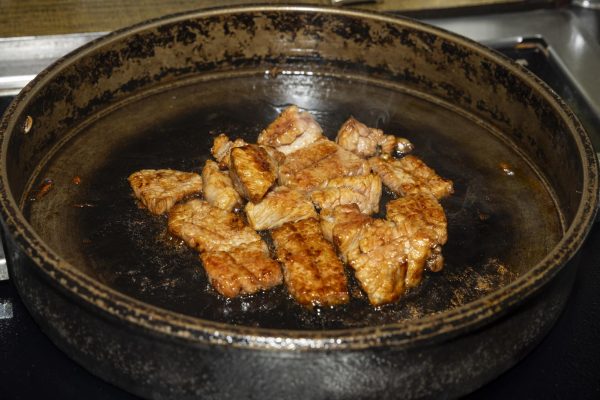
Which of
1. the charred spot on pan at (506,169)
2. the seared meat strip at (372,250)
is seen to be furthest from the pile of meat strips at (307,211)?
the charred spot on pan at (506,169)

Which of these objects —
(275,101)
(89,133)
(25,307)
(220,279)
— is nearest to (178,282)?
(220,279)

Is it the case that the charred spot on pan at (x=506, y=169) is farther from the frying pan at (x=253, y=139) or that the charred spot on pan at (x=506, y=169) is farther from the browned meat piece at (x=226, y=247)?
the browned meat piece at (x=226, y=247)

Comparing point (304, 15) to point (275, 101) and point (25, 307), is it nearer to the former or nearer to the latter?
point (275, 101)

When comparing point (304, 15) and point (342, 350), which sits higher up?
point (304, 15)

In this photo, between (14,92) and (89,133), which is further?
(14,92)

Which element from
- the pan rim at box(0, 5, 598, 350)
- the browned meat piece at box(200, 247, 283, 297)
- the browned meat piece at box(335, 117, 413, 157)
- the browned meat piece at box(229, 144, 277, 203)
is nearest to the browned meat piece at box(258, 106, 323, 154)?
the browned meat piece at box(335, 117, 413, 157)

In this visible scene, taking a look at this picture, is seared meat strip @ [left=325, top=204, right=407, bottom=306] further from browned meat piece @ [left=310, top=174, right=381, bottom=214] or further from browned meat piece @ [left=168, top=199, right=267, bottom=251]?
browned meat piece @ [left=168, top=199, right=267, bottom=251]

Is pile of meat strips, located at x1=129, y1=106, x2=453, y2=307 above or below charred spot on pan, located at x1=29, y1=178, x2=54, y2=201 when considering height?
above

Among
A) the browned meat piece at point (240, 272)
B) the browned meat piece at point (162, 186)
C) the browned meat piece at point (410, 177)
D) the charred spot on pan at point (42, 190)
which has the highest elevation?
the browned meat piece at point (410, 177)
